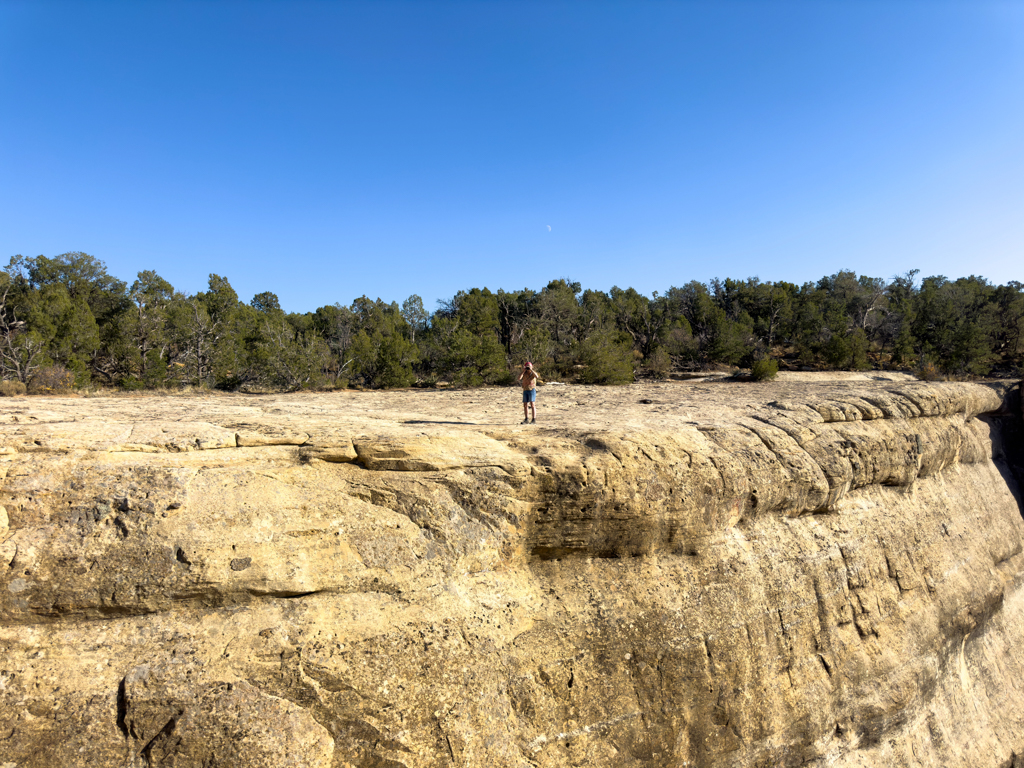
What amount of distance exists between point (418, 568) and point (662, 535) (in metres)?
3.86

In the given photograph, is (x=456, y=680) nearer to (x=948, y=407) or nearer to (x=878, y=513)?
(x=878, y=513)

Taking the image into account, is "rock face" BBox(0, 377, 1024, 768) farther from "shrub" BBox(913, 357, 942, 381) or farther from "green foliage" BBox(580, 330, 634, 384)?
"shrub" BBox(913, 357, 942, 381)

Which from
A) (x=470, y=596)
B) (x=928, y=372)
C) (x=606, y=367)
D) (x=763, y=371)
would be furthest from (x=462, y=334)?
(x=928, y=372)

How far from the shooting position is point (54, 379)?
16.5m

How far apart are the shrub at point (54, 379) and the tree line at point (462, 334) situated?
11 cm

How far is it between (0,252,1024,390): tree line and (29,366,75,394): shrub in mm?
113

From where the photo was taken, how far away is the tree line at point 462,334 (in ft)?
66.0

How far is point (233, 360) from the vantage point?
21781mm

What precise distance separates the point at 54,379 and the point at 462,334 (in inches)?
602

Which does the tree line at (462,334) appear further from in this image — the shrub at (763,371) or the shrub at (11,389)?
the shrub at (763,371)

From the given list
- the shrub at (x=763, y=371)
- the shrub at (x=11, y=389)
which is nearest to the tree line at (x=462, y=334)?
the shrub at (x=11, y=389)

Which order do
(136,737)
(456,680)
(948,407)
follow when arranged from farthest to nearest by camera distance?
(948,407) < (456,680) < (136,737)

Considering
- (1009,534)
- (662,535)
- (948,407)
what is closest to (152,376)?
(662,535)

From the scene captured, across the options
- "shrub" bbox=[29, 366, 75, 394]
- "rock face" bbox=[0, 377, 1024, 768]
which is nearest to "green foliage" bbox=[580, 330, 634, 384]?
"rock face" bbox=[0, 377, 1024, 768]
